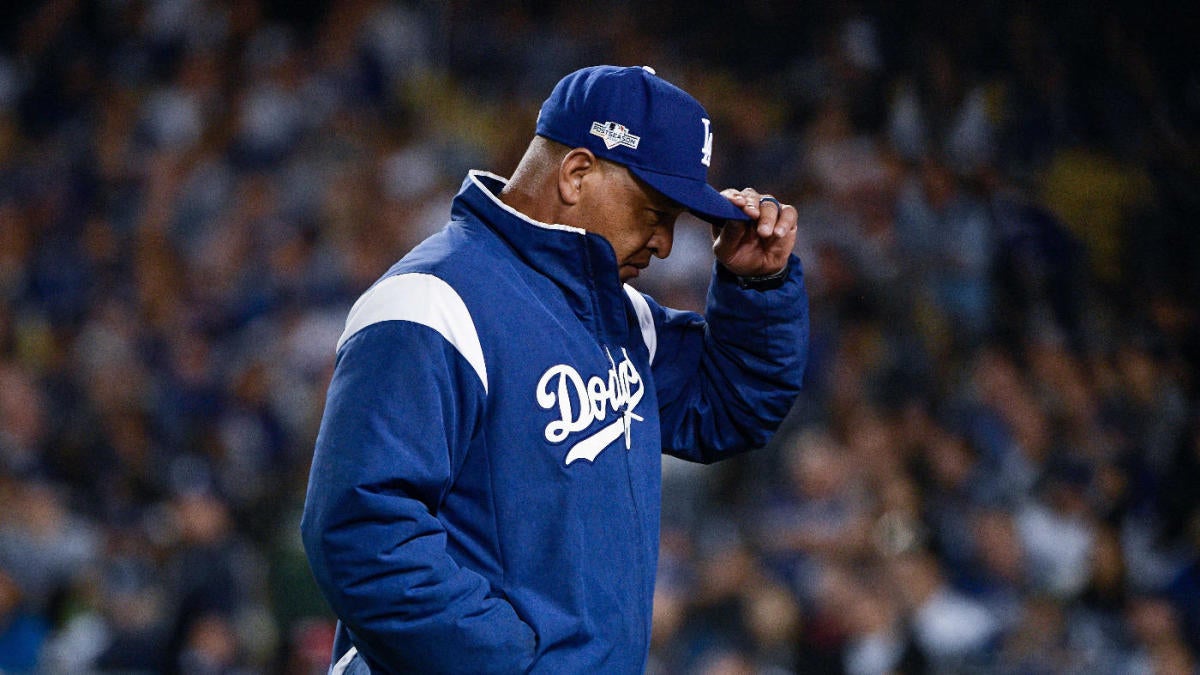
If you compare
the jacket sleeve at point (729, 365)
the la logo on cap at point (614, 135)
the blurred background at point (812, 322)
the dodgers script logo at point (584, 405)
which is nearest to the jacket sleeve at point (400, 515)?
the dodgers script logo at point (584, 405)

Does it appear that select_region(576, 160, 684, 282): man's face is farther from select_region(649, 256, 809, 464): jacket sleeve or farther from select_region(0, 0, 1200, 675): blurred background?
select_region(0, 0, 1200, 675): blurred background

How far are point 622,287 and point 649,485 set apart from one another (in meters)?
0.25

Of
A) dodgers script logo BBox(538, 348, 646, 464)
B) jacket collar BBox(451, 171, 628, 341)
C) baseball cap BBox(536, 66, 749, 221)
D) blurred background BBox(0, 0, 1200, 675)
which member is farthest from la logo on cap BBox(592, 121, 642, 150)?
blurred background BBox(0, 0, 1200, 675)

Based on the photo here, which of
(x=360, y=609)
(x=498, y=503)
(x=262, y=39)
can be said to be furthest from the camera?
(x=262, y=39)

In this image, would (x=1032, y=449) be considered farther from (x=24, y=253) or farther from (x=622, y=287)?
(x=24, y=253)

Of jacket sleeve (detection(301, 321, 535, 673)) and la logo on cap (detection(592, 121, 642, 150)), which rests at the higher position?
la logo on cap (detection(592, 121, 642, 150))

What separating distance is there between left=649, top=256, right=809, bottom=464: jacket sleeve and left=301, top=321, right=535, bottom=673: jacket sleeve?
0.52m

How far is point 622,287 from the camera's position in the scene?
5.51 feet

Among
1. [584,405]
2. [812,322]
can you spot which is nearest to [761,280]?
[584,405]

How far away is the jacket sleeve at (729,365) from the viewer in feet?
6.07

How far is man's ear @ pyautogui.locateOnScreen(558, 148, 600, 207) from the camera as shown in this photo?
5.22 feet

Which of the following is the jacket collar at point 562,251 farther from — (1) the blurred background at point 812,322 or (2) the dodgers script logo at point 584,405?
(1) the blurred background at point 812,322

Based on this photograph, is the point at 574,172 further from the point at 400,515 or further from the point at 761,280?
the point at 400,515

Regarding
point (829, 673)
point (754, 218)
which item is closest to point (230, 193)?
point (829, 673)
